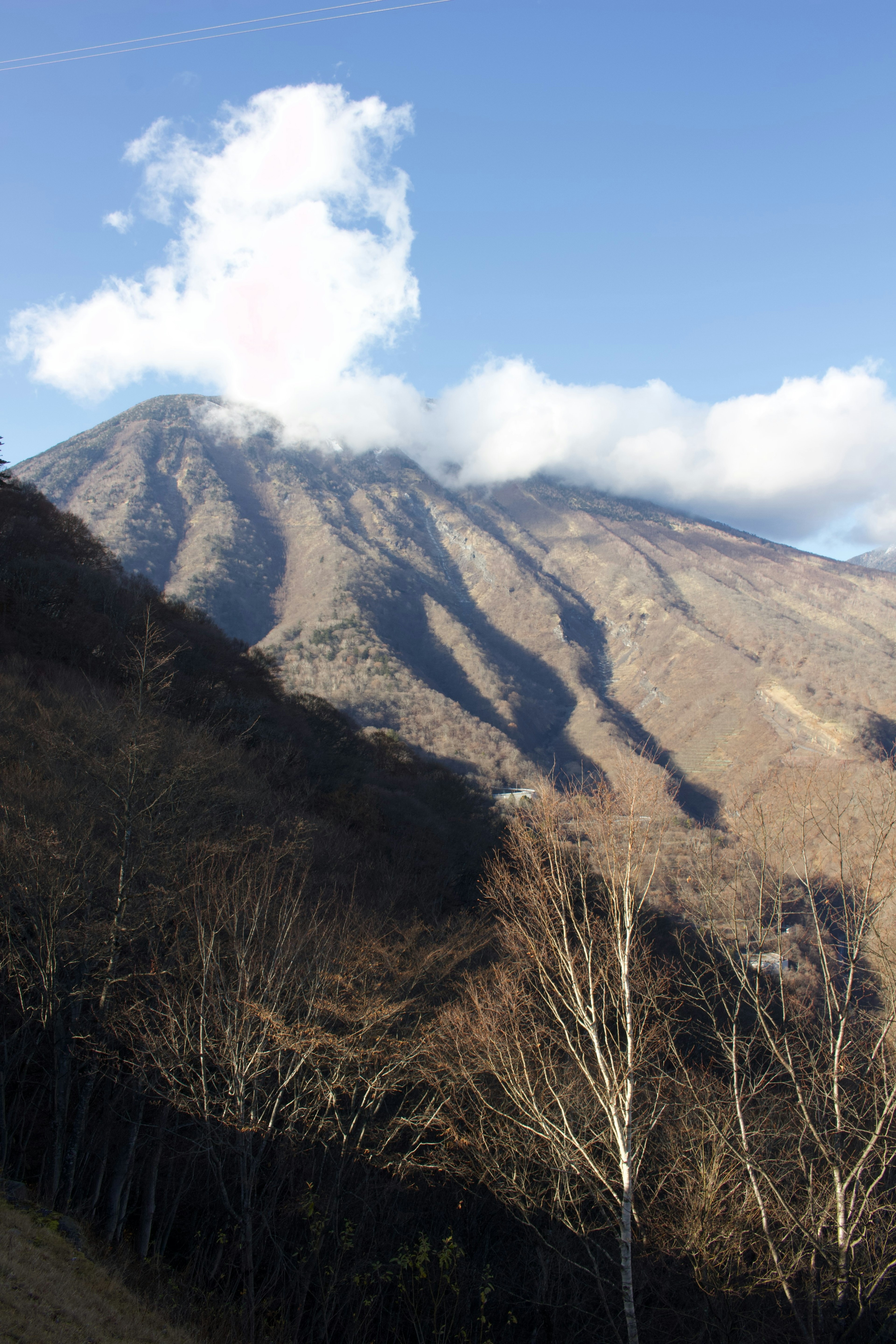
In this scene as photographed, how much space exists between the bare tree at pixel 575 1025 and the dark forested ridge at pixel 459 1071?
0.11 meters

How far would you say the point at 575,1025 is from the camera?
1655 cm

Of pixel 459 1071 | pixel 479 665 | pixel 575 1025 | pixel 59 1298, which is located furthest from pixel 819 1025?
pixel 479 665

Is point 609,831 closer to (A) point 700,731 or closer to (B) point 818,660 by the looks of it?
(A) point 700,731

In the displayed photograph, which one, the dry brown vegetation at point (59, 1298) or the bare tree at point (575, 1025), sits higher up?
the bare tree at point (575, 1025)

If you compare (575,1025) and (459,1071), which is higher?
(575,1025)

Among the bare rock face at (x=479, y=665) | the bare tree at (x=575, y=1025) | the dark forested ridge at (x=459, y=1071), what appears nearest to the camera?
the bare tree at (x=575, y=1025)

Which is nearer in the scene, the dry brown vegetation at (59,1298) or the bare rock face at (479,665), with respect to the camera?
the dry brown vegetation at (59,1298)

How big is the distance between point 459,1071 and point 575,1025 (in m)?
3.71

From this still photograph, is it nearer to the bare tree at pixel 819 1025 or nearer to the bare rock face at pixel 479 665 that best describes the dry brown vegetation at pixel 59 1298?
the bare tree at pixel 819 1025

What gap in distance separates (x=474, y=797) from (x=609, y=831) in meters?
40.1

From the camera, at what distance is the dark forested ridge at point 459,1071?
33.8 ft

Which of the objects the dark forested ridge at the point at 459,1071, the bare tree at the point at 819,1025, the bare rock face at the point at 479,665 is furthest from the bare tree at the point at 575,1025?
the bare rock face at the point at 479,665

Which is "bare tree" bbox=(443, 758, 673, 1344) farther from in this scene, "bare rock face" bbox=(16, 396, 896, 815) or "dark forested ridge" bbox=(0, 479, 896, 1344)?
"bare rock face" bbox=(16, 396, 896, 815)

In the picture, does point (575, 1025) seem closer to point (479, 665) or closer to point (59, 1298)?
point (59, 1298)
